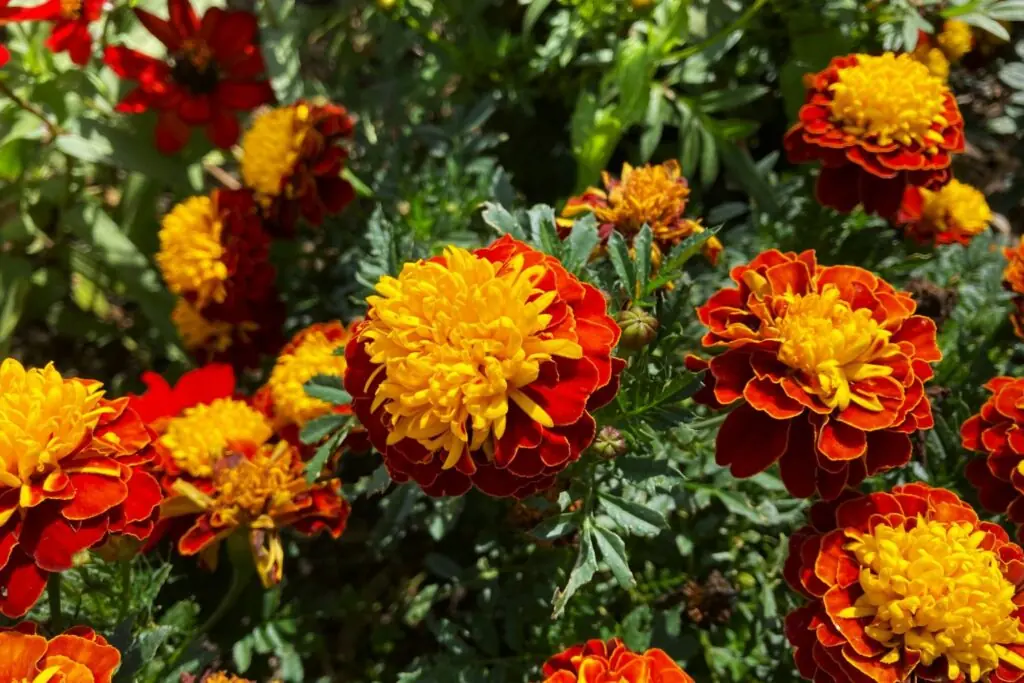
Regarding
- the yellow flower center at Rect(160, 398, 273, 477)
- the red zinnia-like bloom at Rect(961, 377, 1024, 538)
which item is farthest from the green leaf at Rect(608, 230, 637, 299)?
the yellow flower center at Rect(160, 398, 273, 477)

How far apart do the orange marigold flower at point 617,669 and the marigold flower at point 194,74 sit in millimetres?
1504

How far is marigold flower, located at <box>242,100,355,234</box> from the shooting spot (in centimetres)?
182

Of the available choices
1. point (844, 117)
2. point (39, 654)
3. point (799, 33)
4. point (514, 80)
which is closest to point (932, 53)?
point (799, 33)

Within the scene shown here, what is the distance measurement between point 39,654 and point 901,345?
46.9 inches

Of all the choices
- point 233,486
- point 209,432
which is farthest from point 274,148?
point 233,486

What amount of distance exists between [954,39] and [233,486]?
183 cm

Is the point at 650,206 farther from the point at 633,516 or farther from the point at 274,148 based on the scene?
the point at 274,148

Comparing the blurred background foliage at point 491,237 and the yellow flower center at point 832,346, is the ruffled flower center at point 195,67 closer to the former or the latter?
the blurred background foliage at point 491,237

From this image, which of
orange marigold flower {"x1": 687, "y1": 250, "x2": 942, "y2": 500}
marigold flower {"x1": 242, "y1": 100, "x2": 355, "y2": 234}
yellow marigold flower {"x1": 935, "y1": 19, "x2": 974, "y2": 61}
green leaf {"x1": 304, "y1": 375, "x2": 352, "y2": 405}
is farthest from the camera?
yellow marigold flower {"x1": 935, "y1": 19, "x2": 974, "y2": 61}

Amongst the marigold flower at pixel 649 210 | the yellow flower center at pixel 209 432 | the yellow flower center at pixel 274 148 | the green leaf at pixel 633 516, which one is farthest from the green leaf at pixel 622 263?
the yellow flower center at pixel 274 148

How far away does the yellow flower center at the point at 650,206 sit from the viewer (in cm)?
139

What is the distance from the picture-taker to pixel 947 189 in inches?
67.9

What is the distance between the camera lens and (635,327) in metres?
1.18

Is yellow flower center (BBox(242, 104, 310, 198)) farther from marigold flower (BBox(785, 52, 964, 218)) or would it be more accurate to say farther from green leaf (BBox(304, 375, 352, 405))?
marigold flower (BBox(785, 52, 964, 218))
